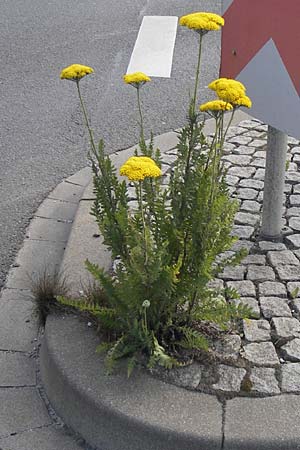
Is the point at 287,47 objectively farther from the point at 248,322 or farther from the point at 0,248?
the point at 0,248

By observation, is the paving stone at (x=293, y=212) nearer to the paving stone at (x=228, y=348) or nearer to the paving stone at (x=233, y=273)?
the paving stone at (x=233, y=273)

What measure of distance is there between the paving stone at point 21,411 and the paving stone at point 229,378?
2.39 feet

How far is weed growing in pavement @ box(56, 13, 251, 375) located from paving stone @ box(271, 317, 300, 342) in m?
0.25

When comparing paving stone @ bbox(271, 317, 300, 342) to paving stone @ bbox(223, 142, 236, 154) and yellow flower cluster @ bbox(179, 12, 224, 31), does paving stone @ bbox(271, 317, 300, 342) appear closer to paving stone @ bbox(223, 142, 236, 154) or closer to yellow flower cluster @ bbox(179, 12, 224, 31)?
yellow flower cluster @ bbox(179, 12, 224, 31)

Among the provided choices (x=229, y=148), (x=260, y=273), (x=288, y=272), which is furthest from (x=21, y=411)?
(x=229, y=148)

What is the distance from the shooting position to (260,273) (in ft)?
13.4

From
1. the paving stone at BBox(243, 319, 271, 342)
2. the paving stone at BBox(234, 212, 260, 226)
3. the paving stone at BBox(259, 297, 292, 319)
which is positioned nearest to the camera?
the paving stone at BBox(243, 319, 271, 342)

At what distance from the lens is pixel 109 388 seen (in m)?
3.26

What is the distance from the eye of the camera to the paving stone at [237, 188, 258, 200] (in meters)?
4.82

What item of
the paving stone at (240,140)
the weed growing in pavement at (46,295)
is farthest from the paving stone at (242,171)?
the weed growing in pavement at (46,295)

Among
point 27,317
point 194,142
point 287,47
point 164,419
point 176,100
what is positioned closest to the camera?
Result: point 164,419

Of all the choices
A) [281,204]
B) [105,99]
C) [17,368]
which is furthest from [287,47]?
[105,99]

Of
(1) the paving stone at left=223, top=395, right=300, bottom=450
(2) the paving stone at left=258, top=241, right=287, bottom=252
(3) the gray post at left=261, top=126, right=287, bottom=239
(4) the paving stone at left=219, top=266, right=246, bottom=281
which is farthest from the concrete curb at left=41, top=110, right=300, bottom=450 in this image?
(3) the gray post at left=261, top=126, right=287, bottom=239

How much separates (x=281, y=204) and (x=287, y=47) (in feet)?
3.26
